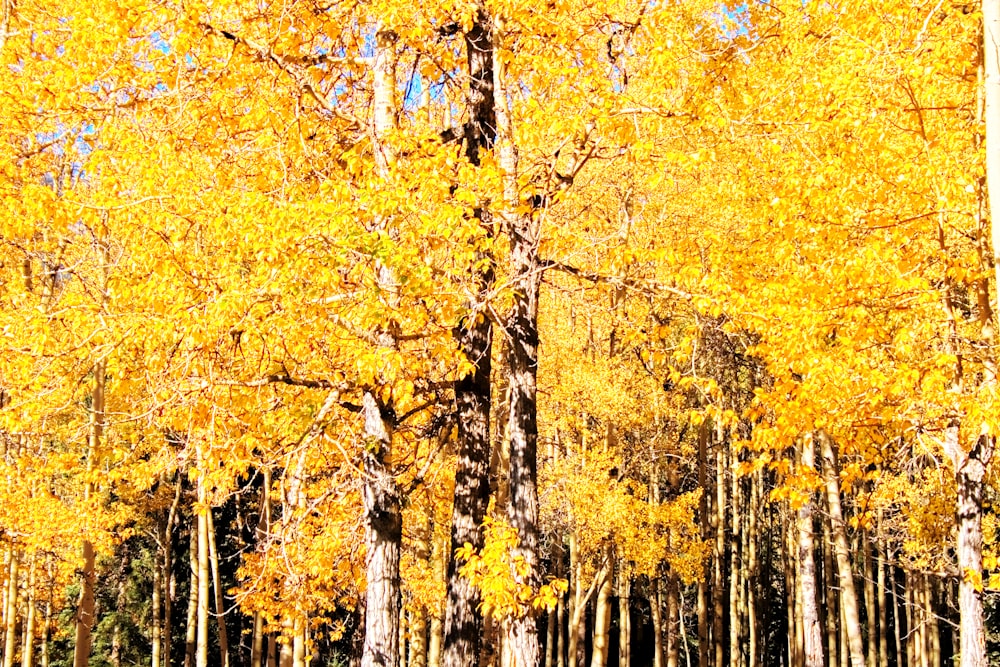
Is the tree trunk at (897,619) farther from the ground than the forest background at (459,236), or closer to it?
closer to it

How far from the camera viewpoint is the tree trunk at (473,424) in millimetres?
7723

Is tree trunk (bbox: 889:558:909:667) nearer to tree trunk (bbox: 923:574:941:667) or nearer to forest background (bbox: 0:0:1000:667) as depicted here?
tree trunk (bbox: 923:574:941:667)

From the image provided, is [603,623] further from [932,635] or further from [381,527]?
[381,527]

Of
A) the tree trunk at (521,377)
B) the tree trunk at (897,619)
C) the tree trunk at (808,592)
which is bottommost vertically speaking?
the tree trunk at (897,619)

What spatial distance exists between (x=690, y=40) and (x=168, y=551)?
65.0 ft

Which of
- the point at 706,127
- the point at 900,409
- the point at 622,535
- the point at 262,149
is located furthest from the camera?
the point at 622,535

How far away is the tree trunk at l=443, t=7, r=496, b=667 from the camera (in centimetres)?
772

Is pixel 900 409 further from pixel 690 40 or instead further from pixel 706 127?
pixel 690 40

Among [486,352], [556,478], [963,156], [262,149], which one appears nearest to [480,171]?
[486,352]

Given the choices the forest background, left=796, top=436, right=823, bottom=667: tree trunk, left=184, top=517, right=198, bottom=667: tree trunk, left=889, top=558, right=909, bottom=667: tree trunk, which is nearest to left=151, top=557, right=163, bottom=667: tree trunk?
left=184, top=517, right=198, bottom=667: tree trunk

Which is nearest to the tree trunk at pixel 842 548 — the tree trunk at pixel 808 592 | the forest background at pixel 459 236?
the tree trunk at pixel 808 592

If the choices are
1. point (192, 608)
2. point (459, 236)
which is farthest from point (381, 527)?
point (192, 608)

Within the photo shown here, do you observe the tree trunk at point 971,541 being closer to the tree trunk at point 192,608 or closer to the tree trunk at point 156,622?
the tree trunk at point 192,608

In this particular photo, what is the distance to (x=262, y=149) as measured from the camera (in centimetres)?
820
